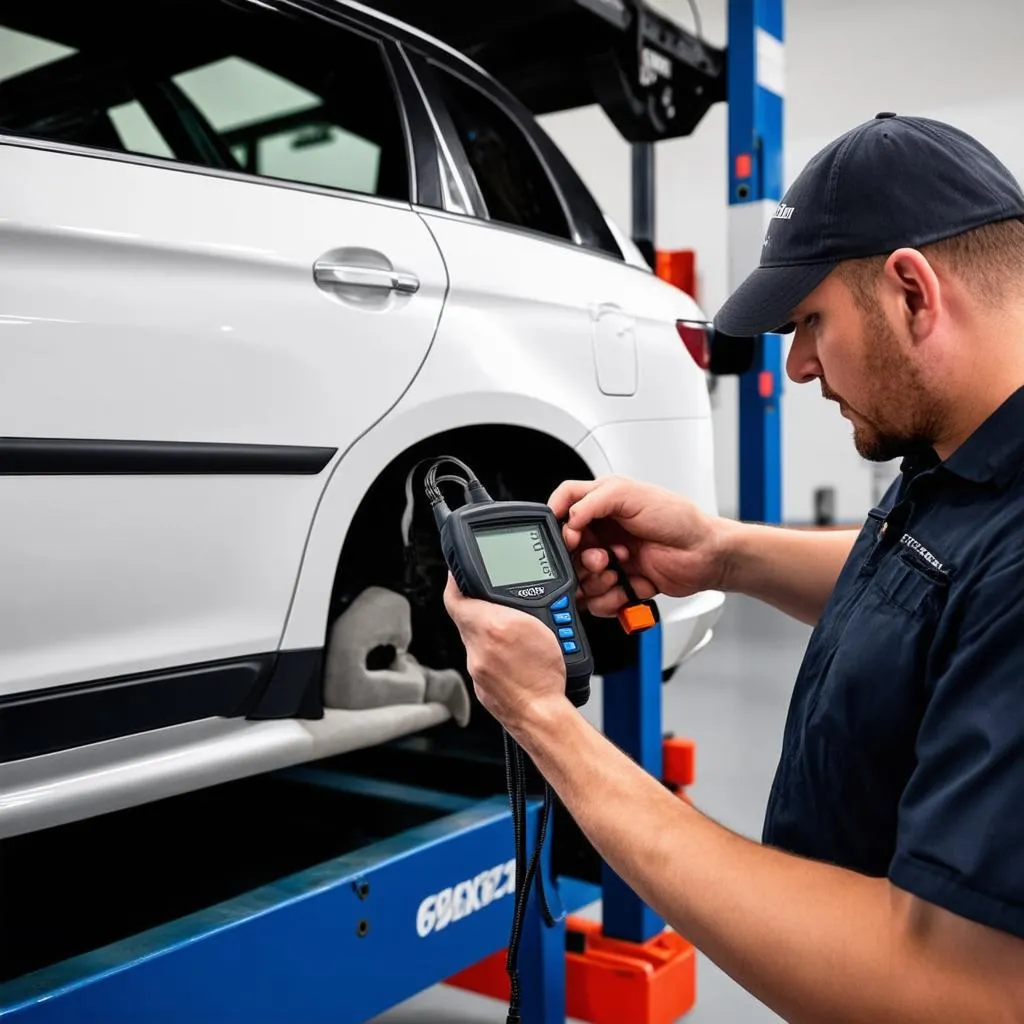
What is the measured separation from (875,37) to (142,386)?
6.49 metres

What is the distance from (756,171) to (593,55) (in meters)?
0.51

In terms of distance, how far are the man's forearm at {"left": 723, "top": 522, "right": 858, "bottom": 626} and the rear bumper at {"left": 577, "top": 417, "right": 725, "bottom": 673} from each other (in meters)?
0.47

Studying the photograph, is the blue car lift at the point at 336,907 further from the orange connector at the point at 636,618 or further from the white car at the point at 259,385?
the orange connector at the point at 636,618

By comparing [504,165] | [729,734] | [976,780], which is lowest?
[729,734]

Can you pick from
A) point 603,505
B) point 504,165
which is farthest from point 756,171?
point 603,505

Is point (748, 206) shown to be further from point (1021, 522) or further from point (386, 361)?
point (1021, 522)

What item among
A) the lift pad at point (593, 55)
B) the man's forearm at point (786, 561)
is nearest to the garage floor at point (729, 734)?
the man's forearm at point (786, 561)

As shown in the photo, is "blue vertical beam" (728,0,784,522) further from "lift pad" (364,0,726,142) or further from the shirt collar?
the shirt collar

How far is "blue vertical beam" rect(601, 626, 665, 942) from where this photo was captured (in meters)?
1.93

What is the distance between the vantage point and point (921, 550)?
0.89 m

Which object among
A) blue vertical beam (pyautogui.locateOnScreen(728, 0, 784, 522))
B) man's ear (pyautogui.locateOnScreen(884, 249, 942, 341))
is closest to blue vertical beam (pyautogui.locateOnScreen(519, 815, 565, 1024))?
man's ear (pyautogui.locateOnScreen(884, 249, 942, 341))

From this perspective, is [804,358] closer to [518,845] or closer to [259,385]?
[518,845]

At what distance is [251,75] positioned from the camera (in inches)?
259

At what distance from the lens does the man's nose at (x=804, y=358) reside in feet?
3.35
